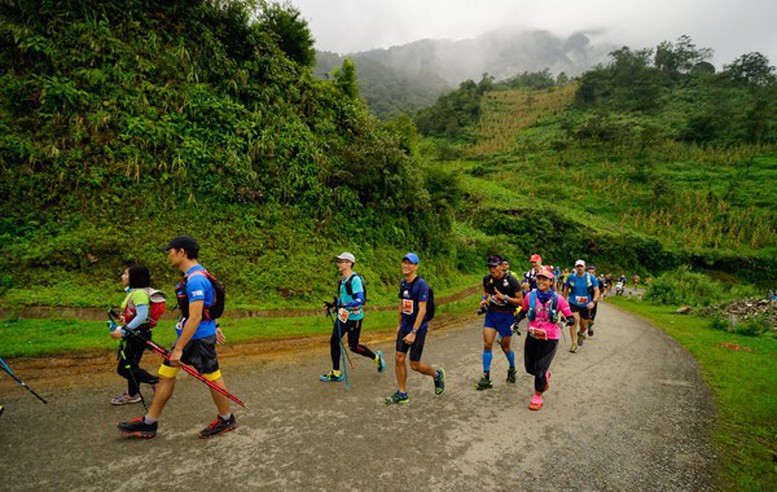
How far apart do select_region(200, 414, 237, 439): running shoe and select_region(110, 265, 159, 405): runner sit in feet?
4.42

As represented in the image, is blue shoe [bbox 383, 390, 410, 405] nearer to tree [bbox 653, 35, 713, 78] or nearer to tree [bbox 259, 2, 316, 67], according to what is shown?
tree [bbox 259, 2, 316, 67]

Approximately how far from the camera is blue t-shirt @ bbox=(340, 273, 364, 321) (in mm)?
6121

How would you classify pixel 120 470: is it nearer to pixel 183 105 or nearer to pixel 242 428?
pixel 242 428

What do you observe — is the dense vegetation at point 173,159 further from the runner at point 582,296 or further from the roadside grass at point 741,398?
the roadside grass at point 741,398

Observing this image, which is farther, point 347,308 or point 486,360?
point 486,360

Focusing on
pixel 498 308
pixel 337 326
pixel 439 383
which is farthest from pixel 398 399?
pixel 498 308

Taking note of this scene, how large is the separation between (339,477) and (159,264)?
9.57m

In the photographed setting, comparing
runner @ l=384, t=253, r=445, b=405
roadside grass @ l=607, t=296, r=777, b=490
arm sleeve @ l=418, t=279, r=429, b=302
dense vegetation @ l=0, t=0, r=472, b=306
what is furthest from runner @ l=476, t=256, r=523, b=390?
dense vegetation @ l=0, t=0, r=472, b=306

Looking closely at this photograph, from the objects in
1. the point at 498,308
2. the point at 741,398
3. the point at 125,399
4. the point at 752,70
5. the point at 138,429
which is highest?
the point at 752,70

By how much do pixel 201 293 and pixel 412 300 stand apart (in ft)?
9.64

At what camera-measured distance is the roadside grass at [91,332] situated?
680cm

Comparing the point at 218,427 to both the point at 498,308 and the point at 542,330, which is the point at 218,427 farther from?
the point at 542,330

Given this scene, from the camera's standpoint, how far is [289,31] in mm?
18391

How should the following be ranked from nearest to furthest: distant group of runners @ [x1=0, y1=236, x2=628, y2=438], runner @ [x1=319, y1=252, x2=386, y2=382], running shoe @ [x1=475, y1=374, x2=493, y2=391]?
distant group of runners @ [x1=0, y1=236, x2=628, y2=438]
runner @ [x1=319, y1=252, x2=386, y2=382]
running shoe @ [x1=475, y1=374, x2=493, y2=391]
